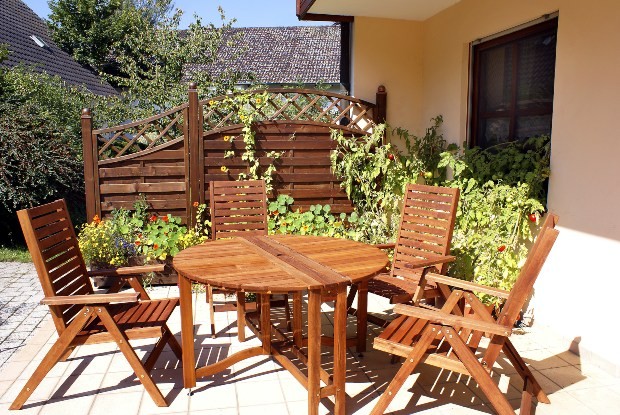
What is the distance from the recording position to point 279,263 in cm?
282

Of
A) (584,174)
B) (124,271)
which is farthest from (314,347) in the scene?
(584,174)

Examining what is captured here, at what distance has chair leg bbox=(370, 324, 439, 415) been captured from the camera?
2.45m

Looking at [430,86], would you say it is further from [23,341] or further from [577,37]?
[23,341]

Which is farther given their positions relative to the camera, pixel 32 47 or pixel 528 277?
pixel 32 47

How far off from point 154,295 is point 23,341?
1.30 m

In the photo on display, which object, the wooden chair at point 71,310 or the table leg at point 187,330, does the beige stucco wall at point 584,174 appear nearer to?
the table leg at point 187,330

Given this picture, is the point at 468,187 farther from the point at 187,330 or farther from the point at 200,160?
the point at 187,330

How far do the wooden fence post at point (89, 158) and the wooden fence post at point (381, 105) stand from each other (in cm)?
320

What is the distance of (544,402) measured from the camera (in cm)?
278

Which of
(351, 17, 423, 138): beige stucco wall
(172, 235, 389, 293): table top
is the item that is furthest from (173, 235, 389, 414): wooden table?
(351, 17, 423, 138): beige stucco wall

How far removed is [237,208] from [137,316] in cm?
149

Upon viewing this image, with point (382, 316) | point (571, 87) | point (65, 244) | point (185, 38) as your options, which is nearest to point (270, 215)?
point (382, 316)

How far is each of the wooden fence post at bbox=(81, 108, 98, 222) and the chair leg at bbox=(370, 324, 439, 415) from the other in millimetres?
3944

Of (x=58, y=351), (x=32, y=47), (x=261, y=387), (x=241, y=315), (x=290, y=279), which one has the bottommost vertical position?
(x=261, y=387)
